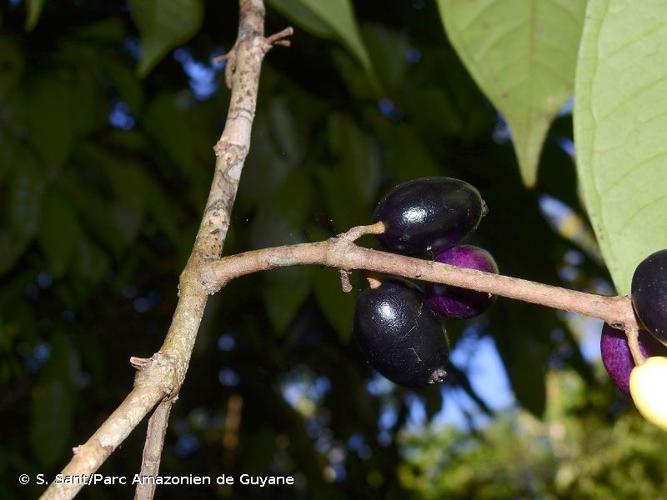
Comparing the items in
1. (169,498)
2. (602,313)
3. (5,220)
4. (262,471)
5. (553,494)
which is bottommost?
(553,494)

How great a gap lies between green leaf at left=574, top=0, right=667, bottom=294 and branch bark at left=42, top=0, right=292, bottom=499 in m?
0.27

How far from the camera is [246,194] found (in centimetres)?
156

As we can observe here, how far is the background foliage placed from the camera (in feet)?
4.83

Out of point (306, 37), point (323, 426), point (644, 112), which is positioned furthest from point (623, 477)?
point (644, 112)

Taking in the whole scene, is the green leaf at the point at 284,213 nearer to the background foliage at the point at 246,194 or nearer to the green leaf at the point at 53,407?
the background foliage at the point at 246,194

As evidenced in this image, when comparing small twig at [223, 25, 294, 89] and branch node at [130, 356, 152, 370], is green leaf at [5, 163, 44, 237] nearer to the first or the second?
small twig at [223, 25, 294, 89]

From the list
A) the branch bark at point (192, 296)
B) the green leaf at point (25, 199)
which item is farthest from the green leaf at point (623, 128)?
the green leaf at point (25, 199)

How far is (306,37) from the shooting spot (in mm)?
2006

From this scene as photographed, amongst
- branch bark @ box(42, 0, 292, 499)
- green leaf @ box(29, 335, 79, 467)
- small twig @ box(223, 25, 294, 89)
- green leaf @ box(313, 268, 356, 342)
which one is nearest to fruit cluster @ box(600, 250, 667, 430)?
branch bark @ box(42, 0, 292, 499)

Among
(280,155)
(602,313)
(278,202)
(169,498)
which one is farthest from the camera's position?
(169,498)

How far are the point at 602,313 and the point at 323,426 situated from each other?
3.55 meters

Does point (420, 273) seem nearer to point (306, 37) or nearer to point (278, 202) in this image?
point (278, 202)

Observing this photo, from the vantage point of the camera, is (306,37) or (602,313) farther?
(306,37)

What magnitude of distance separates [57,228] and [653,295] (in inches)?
60.8
